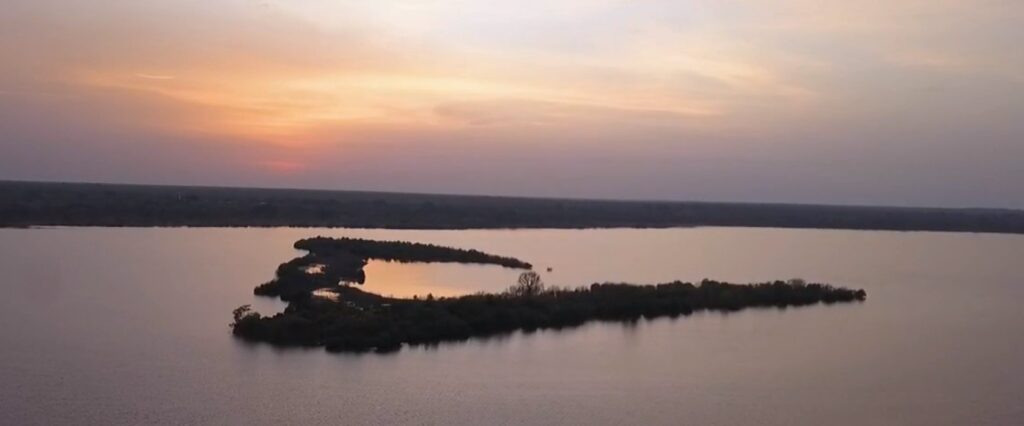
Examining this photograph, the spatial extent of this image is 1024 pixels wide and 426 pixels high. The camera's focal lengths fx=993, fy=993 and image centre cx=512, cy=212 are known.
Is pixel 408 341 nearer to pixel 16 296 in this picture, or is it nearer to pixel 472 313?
pixel 472 313

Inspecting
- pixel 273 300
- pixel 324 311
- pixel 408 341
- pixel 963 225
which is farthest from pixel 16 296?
pixel 963 225

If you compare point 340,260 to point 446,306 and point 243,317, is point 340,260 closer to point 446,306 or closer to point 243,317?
point 446,306

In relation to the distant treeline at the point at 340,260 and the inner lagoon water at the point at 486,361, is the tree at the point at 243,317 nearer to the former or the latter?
the inner lagoon water at the point at 486,361

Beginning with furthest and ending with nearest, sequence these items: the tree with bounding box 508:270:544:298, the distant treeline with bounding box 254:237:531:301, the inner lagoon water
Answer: the distant treeline with bounding box 254:237:531:301 → the tree with bounding box 508:270:544:298 → the inner lagoon water

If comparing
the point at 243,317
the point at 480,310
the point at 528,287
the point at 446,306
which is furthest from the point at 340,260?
the point at 243,317

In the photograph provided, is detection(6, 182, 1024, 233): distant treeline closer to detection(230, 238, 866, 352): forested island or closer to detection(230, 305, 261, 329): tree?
detection(230, 238, 866, 352): forested island

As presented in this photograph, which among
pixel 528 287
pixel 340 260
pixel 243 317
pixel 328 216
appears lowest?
pixel 243 317

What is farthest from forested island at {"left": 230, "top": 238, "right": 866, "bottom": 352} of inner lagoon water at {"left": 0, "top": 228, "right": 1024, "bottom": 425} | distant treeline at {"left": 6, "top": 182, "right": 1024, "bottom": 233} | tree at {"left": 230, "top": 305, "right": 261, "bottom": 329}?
distant treeline at {"left": 6, "top": 182, "right": 1024, "bottom": 233}
